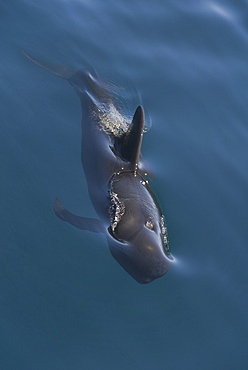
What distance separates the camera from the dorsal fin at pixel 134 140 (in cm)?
1116

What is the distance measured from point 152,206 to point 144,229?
2.70 ft

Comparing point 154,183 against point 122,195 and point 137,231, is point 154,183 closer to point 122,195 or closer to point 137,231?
point 122,195

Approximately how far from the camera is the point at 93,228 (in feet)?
35.0

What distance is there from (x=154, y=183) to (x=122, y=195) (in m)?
1.09

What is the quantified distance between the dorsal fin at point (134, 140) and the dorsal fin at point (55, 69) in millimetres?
3208

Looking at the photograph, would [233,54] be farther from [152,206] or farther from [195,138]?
[152,206]

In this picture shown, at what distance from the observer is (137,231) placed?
10508 millimetres

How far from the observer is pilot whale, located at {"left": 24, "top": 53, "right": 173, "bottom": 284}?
10.1m

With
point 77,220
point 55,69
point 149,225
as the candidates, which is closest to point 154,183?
point 149,225

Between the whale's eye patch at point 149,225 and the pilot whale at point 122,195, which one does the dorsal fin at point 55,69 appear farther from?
the whale's eye patch at point 149,225

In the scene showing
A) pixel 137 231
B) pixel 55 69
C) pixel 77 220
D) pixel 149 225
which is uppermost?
pixel 55 69

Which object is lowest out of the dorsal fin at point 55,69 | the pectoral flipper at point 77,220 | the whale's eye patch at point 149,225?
the pectoral flipper at point 77,220

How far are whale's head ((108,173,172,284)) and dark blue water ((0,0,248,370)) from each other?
0.20 metres

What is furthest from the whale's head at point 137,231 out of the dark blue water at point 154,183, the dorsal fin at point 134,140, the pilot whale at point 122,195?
the dorsal fin at point 134,140
